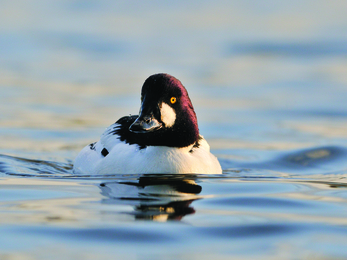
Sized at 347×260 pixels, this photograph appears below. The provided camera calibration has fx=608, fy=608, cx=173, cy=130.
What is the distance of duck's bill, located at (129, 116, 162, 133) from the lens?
596 centimetres

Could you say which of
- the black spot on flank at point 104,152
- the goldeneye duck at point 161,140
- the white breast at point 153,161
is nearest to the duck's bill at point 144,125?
the goldeneye duck at point 161,140

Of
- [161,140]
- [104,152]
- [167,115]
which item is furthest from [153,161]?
[104,152]

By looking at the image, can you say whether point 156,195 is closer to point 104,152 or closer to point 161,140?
point 161,140

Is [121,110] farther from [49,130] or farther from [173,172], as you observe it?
[173,172]

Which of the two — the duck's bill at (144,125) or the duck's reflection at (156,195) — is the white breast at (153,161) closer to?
the duck's reflection at (156,195)

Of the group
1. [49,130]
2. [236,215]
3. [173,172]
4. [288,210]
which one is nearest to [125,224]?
[236,215]

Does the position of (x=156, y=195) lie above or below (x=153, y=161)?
below

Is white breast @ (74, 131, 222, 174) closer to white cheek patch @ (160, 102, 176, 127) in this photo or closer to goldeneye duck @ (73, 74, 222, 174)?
goldeneye duck @ (73, 74, 222, 174)

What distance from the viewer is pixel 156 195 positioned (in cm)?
530

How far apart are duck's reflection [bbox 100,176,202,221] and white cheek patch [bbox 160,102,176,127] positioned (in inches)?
22.4

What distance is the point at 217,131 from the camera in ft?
36.7

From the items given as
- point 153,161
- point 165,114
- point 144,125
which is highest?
point 165,114

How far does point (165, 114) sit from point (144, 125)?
0.34m

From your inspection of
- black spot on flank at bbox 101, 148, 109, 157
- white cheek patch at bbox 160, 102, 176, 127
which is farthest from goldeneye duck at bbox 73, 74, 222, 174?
black spot on flank at bbox 101, 148, 109, 157
